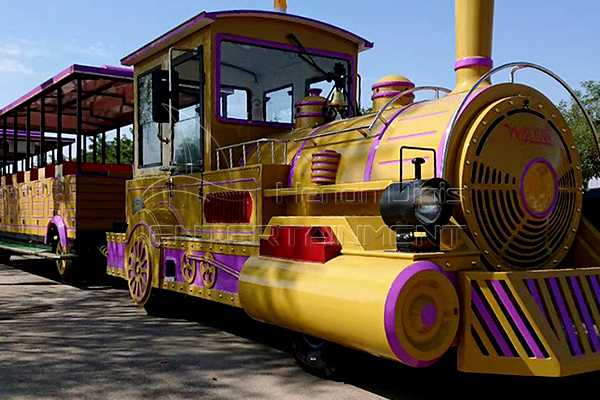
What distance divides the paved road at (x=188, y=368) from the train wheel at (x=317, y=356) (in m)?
0.07

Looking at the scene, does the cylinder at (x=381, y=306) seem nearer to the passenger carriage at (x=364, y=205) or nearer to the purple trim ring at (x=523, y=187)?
the passenger carriage at (x=364, y=205)

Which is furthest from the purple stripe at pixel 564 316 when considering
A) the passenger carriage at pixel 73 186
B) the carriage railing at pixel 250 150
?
the passenger carriage at pixel 73 186

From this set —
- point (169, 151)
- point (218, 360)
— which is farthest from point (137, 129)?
point (218, 360)

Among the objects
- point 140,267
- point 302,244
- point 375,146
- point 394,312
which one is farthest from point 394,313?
point 140,267

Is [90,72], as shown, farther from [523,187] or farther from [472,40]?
[523,187]

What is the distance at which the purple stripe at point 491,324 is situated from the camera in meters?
3.13

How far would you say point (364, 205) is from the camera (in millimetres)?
4070

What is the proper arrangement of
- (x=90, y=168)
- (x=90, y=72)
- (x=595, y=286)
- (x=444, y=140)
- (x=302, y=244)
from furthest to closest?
(x=90, y=168) < (x=90, y=72) < (x=302, y=244) < (x=444, y=140) < (x=595, y=286)

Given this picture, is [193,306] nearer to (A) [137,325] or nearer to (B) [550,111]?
(A) [137,325]

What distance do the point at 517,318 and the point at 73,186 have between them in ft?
22.1

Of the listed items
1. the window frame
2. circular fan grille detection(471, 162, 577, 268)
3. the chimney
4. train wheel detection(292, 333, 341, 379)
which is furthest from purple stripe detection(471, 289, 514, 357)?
the chimney

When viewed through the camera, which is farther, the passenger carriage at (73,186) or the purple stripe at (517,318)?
the passenger carriage at (73,186)

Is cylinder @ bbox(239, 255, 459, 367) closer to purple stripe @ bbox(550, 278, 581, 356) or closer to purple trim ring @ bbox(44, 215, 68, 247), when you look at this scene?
purple stripe @ bbox(550, 278, 581, 356)

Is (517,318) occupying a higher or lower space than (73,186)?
lower
